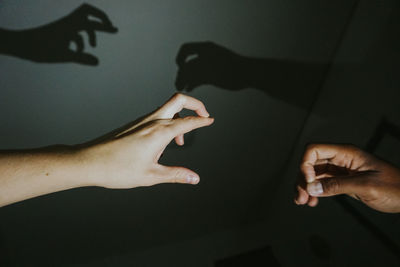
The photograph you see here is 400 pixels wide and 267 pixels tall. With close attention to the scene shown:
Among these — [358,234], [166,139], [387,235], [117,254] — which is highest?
[166,139]

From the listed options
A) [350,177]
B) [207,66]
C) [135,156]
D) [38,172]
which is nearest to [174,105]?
[135,156]

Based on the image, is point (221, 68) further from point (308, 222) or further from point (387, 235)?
point (308, 222)

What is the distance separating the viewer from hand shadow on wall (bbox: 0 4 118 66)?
3.01 feet

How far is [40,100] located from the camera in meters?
1.08

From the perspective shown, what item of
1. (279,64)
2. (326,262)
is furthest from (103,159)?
(326,262)

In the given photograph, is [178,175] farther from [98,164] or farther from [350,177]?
[350,177]

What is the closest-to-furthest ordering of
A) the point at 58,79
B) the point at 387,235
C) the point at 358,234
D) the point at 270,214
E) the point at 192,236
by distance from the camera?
1. the point at 58,79
2. the point at 387,235
3. the point at 358,234
4. the point at 192,236
5. the point at 270,214

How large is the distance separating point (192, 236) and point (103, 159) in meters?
1.76

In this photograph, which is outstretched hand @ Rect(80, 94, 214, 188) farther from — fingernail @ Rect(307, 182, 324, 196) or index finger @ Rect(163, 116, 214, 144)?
fingernail @ Rect(307, 182, 324, 196)

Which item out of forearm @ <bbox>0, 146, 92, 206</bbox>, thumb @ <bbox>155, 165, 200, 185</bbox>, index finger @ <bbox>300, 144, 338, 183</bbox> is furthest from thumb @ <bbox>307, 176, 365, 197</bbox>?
forearm @ <bbox>0, 146, 92, 206</bbox>

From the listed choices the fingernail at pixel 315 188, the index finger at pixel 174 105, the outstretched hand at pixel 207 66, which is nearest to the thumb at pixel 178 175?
the index finger at pixel 174 105

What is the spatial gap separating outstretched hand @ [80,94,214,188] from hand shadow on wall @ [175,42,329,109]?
0.45m

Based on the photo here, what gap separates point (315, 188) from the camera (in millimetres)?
875

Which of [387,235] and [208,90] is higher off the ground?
[208,90]
